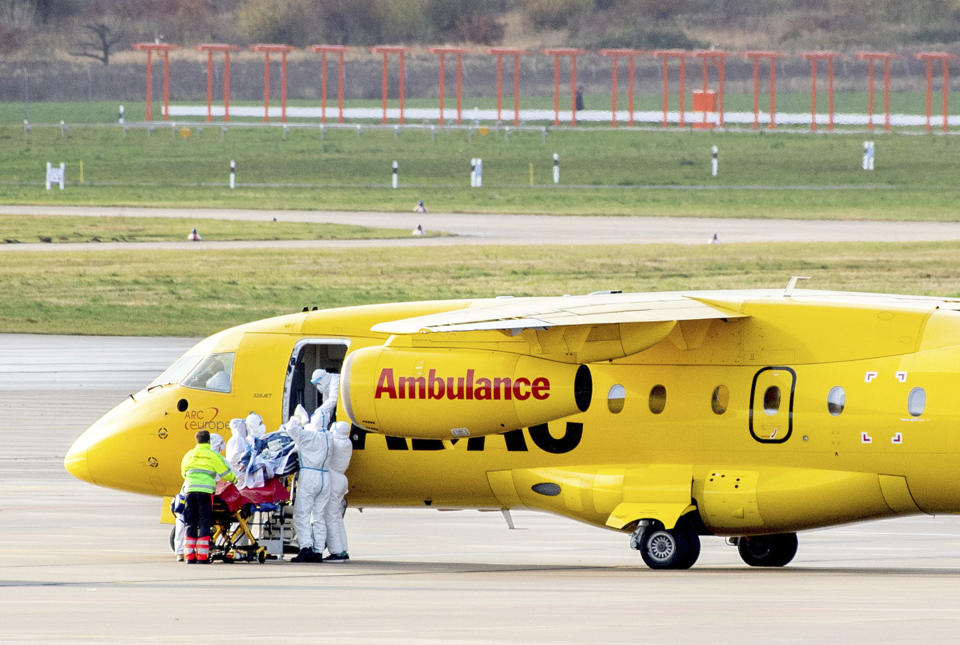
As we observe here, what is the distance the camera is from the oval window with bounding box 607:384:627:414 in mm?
20312

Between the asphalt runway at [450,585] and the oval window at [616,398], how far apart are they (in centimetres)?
179

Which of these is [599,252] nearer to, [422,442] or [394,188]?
[394,188]

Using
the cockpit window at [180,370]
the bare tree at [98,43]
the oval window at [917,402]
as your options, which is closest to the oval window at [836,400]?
the oval window at [917,402]

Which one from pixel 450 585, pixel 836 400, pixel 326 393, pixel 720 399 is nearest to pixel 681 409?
pixel 720 399

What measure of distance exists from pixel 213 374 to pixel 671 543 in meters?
5.96

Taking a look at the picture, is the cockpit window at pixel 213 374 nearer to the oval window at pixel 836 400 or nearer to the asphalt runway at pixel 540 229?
the oval window at pixel 836 400

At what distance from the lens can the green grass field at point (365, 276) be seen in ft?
159

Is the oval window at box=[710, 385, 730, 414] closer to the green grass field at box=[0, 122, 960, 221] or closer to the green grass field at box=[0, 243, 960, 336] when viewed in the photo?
the green grass field at box=[0, 243, 960, 336]

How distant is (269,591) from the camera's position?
17547 mm

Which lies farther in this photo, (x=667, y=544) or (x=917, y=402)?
(x=667, y=544)

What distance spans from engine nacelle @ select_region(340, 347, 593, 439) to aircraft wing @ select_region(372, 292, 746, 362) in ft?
0.86

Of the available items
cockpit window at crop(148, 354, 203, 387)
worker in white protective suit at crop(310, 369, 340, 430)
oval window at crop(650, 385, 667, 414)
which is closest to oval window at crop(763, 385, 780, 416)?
oval window at crop(650, 385, 667, 414)

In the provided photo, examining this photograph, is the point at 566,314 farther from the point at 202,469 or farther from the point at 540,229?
the point at 540,229

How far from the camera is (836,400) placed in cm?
1956
